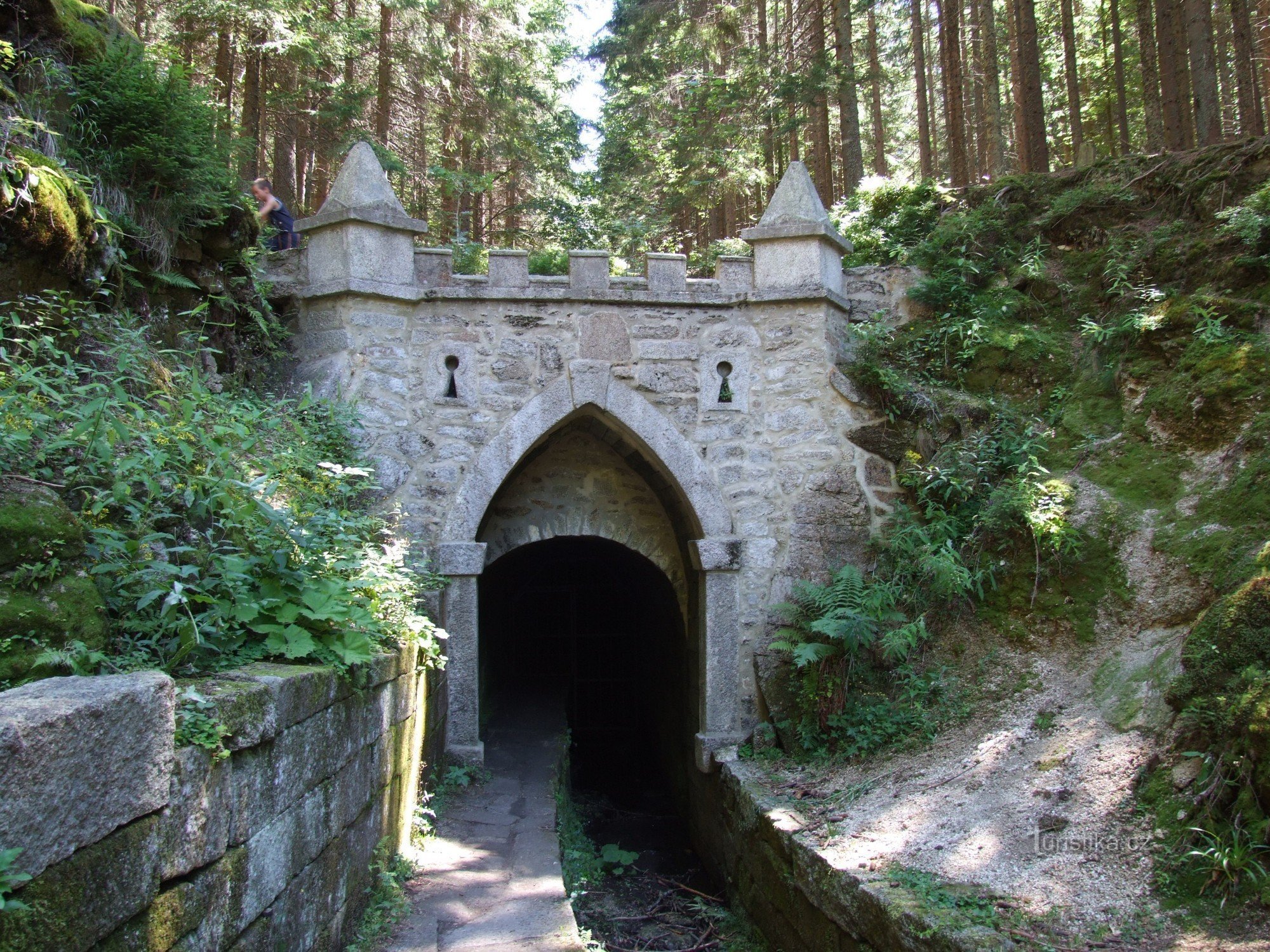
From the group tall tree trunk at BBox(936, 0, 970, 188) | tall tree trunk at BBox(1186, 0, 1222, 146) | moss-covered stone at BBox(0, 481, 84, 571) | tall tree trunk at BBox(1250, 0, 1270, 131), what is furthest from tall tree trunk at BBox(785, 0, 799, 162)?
moss-covered stone at BBox(0, 481, 84, 571)

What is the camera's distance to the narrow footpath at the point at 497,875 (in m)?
3.57

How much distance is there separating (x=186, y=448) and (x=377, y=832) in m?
1.91

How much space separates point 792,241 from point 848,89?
18.1 ft

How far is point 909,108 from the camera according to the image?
A: 1861 cm

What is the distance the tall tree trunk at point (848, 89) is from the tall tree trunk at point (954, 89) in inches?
42.1

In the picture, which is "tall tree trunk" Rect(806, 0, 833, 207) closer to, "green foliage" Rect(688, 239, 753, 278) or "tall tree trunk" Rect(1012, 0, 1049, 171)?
"green foliage" Rect(688, 239, 753, 278)

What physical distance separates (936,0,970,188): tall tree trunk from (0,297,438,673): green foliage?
28.9ft

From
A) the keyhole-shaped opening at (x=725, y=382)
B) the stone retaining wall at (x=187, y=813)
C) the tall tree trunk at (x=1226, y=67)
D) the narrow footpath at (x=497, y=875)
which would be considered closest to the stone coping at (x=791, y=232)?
the keyhole-shaped opening at (x=725, y=382)

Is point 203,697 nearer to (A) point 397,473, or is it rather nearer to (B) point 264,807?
(B) point 264,807

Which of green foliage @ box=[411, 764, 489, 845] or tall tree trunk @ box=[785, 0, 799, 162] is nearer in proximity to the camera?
green foliage @ box=[411, 764, 489, 845]

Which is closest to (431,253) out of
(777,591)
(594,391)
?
(594,391)

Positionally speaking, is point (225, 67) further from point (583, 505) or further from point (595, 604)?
point (595, 604)

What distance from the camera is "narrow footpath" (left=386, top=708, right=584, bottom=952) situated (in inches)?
141

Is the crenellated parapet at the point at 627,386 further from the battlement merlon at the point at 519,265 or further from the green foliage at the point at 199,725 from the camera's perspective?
the green foliage at the point at 199,725
